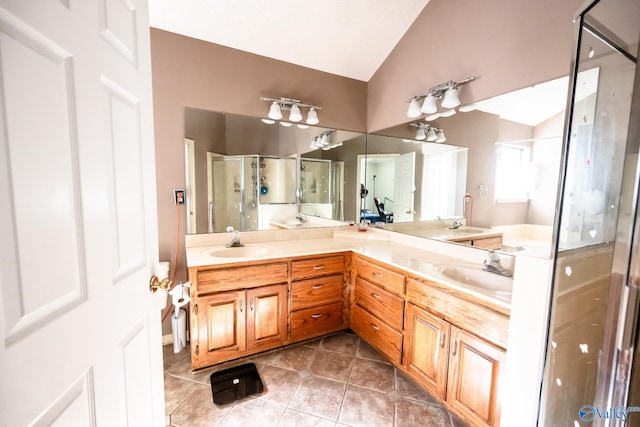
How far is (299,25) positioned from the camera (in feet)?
6.74

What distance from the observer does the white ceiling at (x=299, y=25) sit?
73.3 inches

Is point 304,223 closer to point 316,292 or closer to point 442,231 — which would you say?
point 316,292

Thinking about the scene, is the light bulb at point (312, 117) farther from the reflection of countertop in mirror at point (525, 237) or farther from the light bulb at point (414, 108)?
the reflection of countertop in mirror at point (525, 237)

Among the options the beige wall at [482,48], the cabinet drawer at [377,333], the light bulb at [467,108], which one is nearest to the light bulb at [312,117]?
the beige wall at [482,48]

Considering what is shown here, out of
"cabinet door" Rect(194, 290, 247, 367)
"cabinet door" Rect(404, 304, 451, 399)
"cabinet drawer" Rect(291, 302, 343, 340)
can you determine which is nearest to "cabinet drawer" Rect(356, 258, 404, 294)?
"cabinet door" Rect(404, 304, 451, 399)

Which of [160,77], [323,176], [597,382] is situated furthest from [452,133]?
[160,77]

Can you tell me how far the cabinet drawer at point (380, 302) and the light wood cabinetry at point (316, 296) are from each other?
18 centimetres

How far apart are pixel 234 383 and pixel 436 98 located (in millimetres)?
2452

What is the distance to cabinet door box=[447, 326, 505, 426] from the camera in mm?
1255

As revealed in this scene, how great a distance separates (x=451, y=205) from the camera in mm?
1972

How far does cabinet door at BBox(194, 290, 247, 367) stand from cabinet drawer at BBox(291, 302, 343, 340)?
41 cm

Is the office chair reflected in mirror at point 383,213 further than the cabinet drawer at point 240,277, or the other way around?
the office chair reflected in mirror at point 383,213

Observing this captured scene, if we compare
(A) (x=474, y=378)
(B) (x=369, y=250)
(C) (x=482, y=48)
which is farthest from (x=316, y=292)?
(C) (x=482, y=48)

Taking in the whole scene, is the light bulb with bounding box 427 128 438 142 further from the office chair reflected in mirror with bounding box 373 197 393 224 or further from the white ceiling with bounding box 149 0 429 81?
the white ceiling with bounding box 149 0 429 81
